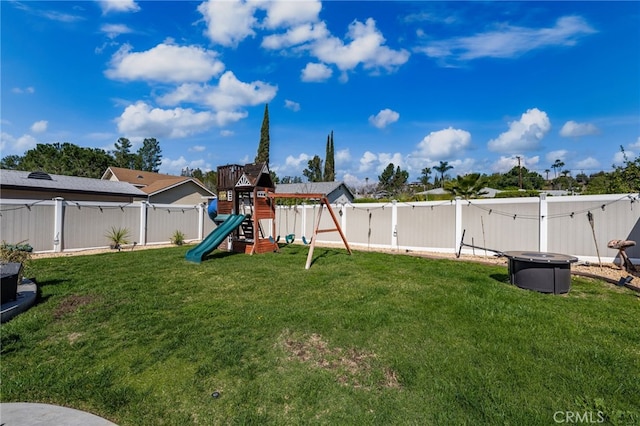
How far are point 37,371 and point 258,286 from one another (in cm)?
340

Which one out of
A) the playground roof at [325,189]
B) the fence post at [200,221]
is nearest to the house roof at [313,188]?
the playground roof at [325,189]

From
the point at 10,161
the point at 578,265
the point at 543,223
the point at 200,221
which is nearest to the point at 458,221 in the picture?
the point at 543,223

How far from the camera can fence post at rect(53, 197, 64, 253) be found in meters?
10.5

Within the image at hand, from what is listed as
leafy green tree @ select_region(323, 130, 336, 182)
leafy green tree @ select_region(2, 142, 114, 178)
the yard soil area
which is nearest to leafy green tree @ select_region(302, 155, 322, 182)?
leafy green tree @ select_region(323, 130, 336, 182)

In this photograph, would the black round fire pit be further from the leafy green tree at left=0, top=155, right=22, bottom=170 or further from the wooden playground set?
the leafy green tree at left=0, top=155, right=22, bottom=170

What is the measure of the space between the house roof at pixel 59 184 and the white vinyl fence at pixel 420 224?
6.05 m

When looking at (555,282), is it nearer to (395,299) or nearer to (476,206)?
(395,299)

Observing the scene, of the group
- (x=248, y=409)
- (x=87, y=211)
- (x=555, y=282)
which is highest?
(x=87, y=211)

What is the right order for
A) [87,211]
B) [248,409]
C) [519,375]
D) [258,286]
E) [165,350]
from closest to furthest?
1. [248,409]
2. [519,375]
3. [165,350]
4. [258,286]
5. [87,211]

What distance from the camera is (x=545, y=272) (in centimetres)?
543

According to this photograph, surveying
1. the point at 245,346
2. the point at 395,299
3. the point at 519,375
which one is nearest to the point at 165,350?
the point at 245,346

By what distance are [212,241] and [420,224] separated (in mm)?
7425

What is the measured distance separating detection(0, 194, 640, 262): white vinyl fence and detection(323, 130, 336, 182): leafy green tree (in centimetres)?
2783

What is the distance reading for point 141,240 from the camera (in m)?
13.0
